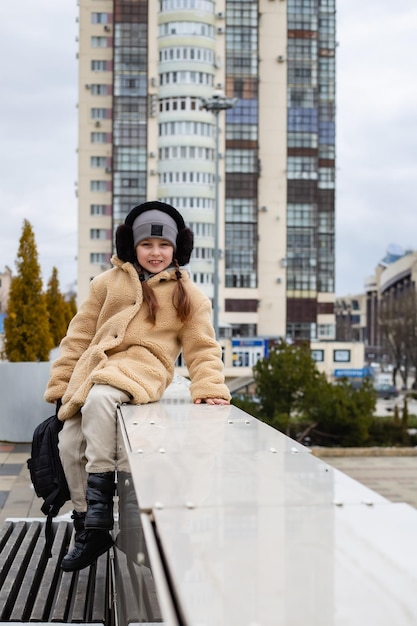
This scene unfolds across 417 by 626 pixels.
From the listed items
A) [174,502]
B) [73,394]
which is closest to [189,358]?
[73,394]

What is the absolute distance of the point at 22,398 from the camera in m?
10.6

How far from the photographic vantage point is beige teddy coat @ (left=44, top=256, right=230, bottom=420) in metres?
3.36

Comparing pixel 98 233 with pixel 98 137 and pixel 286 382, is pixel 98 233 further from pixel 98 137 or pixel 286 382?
pixel 286 382

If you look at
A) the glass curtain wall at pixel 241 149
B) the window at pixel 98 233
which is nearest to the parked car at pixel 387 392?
the glass curtain wall at pixel 241 149

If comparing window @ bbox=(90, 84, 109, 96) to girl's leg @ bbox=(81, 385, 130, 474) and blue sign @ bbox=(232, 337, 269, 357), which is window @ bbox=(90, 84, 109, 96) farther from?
girl's leg @ bbox=(81, 385, 130, 474)

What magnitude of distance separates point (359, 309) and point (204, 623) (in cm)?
15556

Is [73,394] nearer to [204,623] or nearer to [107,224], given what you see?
[204,623]

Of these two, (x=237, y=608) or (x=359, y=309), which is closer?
(x=237, y=608)

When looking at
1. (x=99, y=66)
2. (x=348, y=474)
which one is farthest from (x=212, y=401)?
(x=99, y=66)

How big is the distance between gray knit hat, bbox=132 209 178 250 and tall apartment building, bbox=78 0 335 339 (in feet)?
161

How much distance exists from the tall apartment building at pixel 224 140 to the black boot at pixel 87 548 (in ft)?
164

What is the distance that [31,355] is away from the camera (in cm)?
1499

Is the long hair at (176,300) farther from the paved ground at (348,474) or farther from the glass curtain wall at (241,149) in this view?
the glass curtain wall at (241,149)

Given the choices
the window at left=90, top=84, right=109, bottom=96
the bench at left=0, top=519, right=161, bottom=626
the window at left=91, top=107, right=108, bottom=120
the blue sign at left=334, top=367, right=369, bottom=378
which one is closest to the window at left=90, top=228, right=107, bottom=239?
the window at left=91, top=107, right=108, bottom=120
